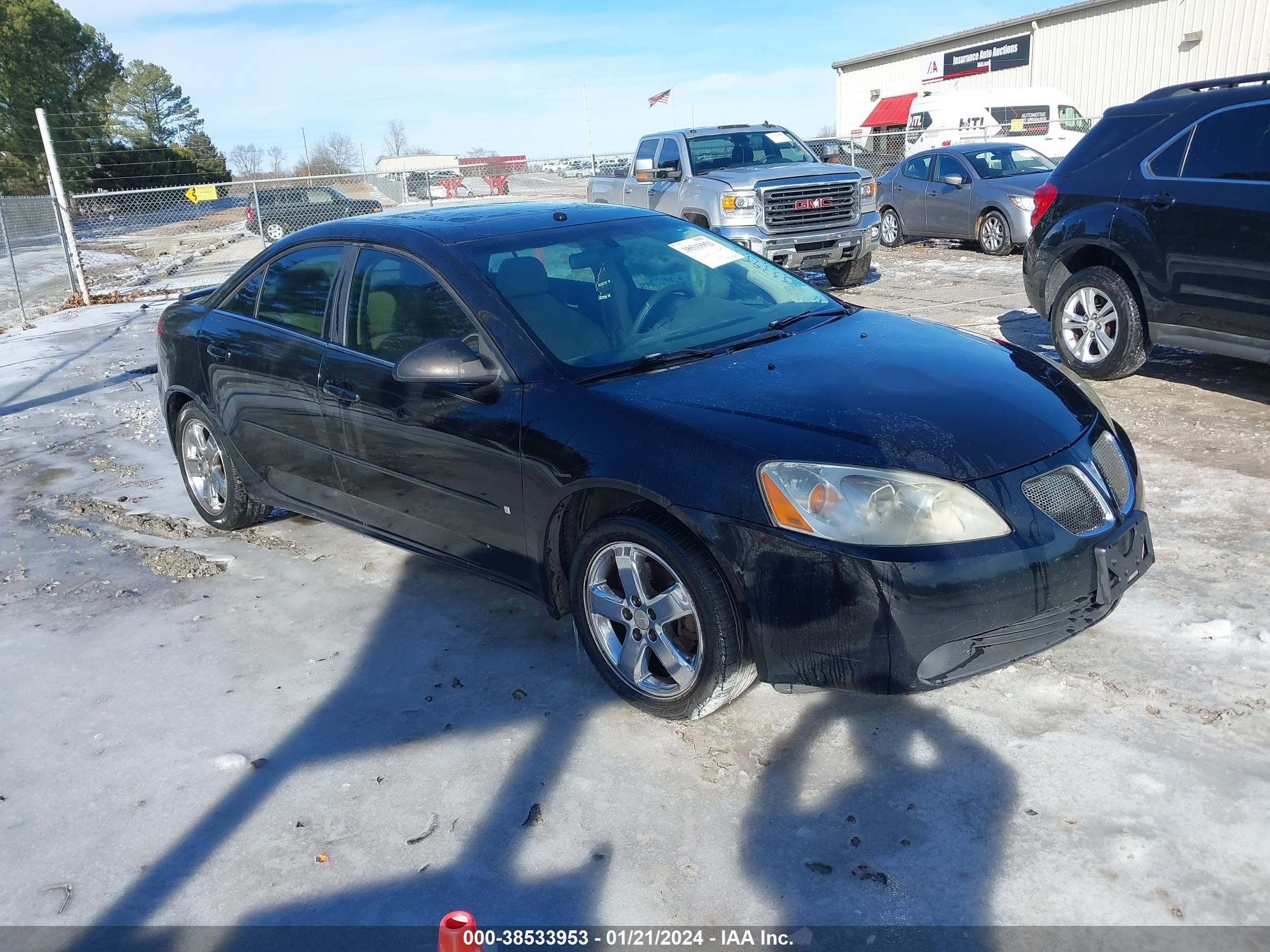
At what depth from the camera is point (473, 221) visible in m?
4.36

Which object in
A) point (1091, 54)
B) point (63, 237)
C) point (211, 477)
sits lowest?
point (211, 477)

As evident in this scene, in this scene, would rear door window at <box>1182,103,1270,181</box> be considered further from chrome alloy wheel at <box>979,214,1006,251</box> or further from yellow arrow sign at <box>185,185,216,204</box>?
yellow arrow sign at <box>185,185,216,204</box>

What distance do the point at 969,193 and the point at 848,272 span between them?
10.6ft

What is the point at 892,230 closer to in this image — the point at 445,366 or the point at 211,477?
the point at 211,477

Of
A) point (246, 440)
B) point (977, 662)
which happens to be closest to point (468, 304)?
point (246, 440)

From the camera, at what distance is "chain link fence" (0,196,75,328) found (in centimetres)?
1591

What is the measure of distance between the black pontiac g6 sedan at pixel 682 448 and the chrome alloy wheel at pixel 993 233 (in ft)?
34.8

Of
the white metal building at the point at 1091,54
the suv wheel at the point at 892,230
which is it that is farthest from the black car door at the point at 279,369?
the white metal building at the point at 1091,54

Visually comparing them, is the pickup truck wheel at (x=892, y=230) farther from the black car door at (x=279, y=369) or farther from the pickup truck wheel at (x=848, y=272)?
the black car door at (x=279, y=369)

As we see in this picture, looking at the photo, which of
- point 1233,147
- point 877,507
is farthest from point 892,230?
point 877,507

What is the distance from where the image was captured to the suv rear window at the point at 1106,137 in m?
6.76

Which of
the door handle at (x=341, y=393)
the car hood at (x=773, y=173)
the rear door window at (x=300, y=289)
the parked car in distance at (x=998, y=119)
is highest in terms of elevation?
the parked car in distance at (x=998, y=119)

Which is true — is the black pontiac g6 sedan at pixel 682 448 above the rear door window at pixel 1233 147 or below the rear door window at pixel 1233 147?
below

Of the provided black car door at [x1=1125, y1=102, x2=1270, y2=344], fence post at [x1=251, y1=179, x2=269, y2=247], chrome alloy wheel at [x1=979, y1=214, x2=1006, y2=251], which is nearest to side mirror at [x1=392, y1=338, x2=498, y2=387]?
black car door at [x1=1125, y1=102, x2=1270, y2=344]
